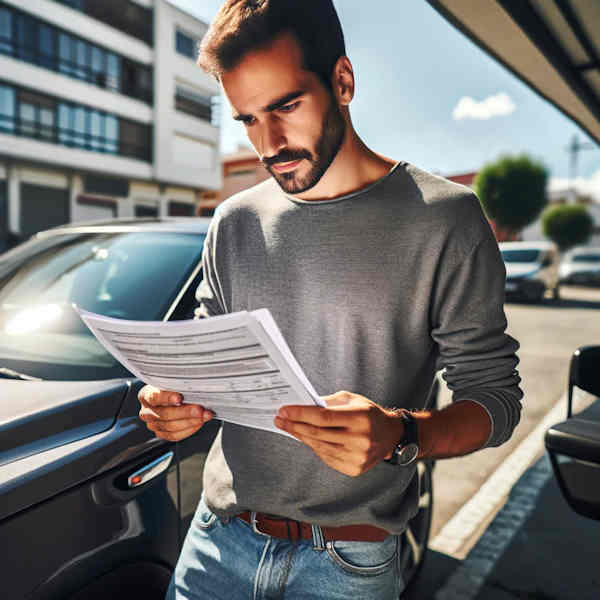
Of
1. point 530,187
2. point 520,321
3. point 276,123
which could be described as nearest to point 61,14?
point 520,321

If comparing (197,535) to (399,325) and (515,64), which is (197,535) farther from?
(515,64)

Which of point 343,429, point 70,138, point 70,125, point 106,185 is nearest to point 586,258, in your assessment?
point 106,185

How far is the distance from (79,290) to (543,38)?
9.21 ft

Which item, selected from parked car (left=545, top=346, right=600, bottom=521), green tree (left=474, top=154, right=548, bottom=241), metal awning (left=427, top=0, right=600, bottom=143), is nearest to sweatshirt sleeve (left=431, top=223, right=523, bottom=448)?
parked car (left=545, top=346, right=600, bottom=521)

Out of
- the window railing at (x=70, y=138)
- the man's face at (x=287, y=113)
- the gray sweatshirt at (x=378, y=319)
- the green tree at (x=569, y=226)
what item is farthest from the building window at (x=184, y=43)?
the gray sweatshirt at (x=378, y=319)

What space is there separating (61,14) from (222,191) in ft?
42.1

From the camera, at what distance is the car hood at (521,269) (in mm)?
14867

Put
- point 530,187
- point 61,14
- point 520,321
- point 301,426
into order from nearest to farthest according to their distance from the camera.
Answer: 1. point 301,426
2. point 520,321
3. point 61,14
4. point 530,187

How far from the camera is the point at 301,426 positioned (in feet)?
2.97

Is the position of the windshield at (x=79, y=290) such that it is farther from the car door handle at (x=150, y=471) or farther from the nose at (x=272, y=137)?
the nose at (x=272, y=137)

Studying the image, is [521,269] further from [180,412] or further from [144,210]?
[144,210]

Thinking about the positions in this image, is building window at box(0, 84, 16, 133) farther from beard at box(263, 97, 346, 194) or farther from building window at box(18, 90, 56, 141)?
beard at box(263, 97, 346, 194)

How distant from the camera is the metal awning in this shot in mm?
2617

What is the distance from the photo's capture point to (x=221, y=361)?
0.93 metres
